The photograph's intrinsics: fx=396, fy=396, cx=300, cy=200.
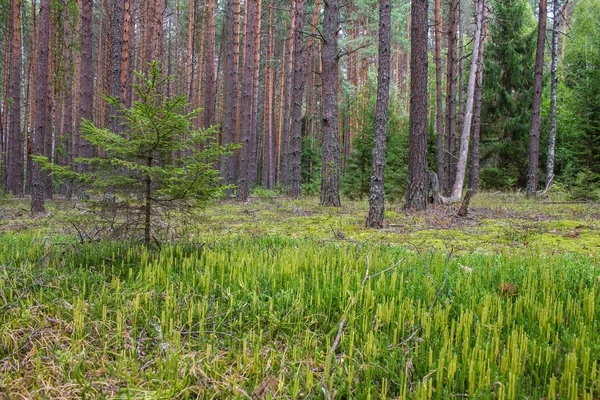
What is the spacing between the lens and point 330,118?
1222 centimetres

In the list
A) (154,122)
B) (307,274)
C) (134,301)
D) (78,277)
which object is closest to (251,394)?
(134,301)

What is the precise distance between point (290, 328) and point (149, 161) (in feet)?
8.36

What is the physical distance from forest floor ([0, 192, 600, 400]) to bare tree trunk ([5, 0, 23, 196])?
60.0 ft

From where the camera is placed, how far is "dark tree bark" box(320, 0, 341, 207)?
11.9 meters

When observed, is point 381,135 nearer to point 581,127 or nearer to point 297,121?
point 297,121

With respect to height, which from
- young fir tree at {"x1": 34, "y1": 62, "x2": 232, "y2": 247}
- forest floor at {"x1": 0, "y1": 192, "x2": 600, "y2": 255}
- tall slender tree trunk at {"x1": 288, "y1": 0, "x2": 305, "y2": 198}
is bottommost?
forest floor at {"x1": 0, "y1": 192, "x2": 600, "y2": 255}

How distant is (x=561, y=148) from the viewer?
21250 millimetres

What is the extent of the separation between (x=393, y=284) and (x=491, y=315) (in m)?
0.70

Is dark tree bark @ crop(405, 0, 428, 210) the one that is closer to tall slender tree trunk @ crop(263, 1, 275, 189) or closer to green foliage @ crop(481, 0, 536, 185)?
green foliage @ crop(481, 0, 536, 185)

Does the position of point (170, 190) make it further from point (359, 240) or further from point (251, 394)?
point (359, 240)

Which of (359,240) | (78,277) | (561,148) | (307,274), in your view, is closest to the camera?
(78,277)

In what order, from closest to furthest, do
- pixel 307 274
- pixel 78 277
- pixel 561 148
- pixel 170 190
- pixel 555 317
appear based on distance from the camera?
pixel 555 317, pixel 78 277, pixel 307 274, pixel 170 190, pixel 561 148

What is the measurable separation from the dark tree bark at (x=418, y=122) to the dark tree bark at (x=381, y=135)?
9.24 ft

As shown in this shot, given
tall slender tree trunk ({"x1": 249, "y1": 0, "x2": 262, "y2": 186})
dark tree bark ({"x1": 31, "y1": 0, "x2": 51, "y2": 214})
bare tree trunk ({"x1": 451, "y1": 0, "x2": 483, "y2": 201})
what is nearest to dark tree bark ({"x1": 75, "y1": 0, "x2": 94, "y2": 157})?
dark tree bark ({"x1": 31, "y1": 0, "x2": 51, "y2": 214})
